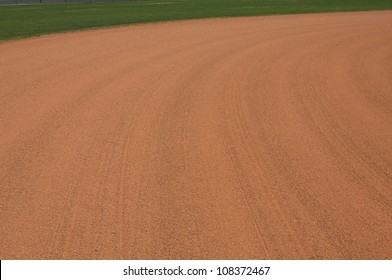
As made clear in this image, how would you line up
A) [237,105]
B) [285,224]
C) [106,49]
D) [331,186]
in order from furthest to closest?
[106,49] → [237,105] → [331,186] → [285,224]

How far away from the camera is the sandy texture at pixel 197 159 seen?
4.58 m

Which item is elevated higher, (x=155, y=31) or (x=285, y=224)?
(x=285, y=224)

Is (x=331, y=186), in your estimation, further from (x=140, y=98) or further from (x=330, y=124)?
(x=140, y=98)

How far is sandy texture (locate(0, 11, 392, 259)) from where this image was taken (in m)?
4.58

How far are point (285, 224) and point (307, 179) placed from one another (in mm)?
1169

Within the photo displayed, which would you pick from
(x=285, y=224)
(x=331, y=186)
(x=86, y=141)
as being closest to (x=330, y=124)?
(x=331, y=186)

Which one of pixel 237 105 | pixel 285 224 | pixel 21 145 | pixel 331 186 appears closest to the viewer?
pixel 285 224

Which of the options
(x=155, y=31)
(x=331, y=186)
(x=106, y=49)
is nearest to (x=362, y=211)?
(x=331, y=186)

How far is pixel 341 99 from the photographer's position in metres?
9.10

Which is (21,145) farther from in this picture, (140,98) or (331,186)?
(331,186)

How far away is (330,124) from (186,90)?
3.47 metres

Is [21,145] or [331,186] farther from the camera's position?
[21,145]

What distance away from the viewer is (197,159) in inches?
251

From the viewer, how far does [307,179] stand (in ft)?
18.9
